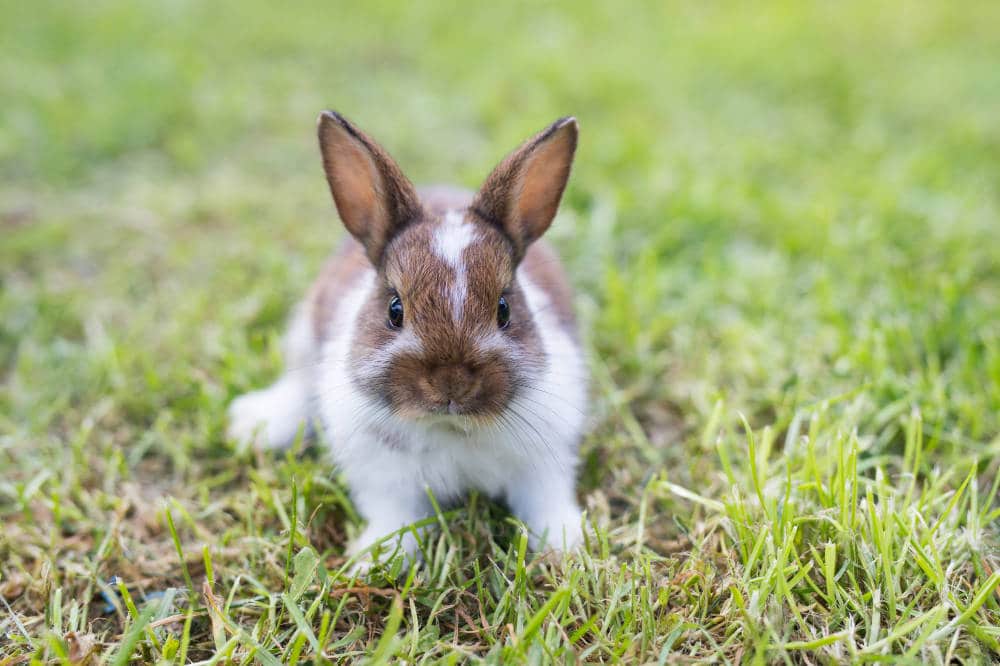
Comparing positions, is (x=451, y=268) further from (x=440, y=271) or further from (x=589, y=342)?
(x=589, y=342)

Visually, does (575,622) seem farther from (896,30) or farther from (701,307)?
(896,30)

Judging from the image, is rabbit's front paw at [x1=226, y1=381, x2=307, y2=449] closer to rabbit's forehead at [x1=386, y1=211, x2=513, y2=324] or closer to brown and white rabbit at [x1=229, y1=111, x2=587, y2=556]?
brown and white rabbit at [x1=229, y1=111, x2=587, y2=556]

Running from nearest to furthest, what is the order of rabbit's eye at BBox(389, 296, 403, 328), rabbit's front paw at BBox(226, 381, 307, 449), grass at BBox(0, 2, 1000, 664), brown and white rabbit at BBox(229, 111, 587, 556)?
1. grass at BBox(0, 2, 1000, 664)
2. brown and white rabbit at BBox(229, 111, 587, 556)
3. rabbit's eye at BBox(389, 296, 403, 328)
4. rabbit's front paw at BBox(226, 381, 307, 449)

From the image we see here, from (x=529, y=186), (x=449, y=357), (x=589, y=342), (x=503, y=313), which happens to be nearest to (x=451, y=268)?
(x=503, y=313)

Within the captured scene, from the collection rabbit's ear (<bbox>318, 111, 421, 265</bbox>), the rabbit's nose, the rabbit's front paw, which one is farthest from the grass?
rabbit's ear (<bbox>318, 111, 421, 265</bbox>)

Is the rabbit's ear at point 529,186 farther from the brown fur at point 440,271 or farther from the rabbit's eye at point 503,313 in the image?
the rabbit's eye at point 503,313

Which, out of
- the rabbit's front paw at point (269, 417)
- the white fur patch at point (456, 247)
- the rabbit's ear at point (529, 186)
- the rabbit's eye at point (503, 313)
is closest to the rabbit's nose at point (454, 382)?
the white fur patch at point (456, 247)

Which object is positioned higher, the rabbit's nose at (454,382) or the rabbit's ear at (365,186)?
the rabbit's ear at (365,186)
